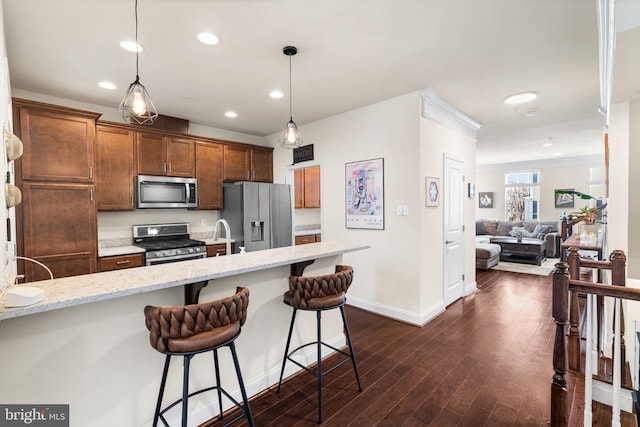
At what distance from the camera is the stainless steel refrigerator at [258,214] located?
4410 millimetres

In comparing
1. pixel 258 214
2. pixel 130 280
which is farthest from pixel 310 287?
pixel 258 214

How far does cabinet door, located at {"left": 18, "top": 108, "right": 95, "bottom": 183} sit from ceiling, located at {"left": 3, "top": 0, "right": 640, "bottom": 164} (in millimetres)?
396

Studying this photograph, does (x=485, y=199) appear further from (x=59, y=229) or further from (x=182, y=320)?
(x=59, y=229)

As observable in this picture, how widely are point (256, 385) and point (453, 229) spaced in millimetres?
3249

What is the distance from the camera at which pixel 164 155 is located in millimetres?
4035

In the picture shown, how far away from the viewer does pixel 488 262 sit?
6.14 m

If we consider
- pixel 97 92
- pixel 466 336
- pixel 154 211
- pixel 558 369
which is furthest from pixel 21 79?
pixel 466 336

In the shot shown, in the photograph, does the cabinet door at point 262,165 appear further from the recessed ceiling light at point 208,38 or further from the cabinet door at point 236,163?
the recessed ceiling light at point 208,38

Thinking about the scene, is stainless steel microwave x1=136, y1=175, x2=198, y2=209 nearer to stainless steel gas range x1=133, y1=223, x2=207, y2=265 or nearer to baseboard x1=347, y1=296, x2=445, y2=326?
stainless steel gas range x1=133, y1=223, x2=207, y2=265

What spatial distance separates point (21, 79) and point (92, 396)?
3.26 metres

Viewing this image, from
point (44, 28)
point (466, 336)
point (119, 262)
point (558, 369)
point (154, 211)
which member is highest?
point (44, 28)

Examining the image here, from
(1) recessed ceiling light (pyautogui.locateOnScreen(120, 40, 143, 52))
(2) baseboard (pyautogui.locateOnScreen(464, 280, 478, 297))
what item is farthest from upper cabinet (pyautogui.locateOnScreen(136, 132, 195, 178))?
(2) baseboard (pyautogui.locateOnScreen(464, 280, 478, 297))

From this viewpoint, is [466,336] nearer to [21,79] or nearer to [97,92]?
[97,92]

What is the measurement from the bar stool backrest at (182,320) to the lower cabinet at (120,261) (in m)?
2.45
